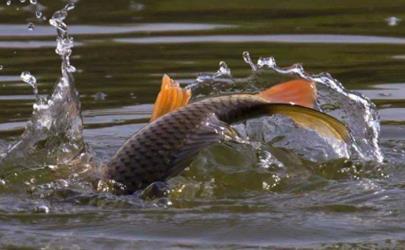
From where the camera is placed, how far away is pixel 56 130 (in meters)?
6.90

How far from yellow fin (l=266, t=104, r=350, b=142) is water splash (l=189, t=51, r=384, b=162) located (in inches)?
21.6

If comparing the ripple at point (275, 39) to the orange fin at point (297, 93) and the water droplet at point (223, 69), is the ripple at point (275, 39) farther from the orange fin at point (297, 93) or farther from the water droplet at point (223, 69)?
the orange fin at point (297, 93)

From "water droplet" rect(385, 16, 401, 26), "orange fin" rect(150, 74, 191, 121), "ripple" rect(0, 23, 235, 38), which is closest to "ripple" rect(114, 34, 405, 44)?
"ripple" rect(0, 23, 235, 38)

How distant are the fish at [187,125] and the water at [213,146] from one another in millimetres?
104

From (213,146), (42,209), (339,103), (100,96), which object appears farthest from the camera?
(100,96)

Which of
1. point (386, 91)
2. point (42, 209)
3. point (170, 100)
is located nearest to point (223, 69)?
point (386, 91)

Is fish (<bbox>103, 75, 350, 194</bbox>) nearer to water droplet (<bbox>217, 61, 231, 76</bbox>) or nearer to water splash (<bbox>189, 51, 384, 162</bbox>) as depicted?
water splash (<bbox>189, 51, 384, 162</bbox>)

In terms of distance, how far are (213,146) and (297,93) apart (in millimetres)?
956

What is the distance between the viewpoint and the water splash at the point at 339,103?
6832mm

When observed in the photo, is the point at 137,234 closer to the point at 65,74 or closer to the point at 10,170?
the point at 10,170

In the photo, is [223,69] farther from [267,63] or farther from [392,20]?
[392,20]

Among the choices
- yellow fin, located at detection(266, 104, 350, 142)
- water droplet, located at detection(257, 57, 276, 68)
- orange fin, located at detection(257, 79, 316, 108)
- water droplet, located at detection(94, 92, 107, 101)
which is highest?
orange fin, located at detection(257, 79, 316, 108)

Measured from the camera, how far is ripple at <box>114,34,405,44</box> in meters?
10.0

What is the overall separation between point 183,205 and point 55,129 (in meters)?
→ 1.10
